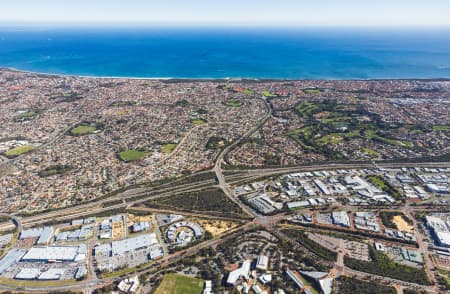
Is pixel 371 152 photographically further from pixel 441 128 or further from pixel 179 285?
pixel 179 285

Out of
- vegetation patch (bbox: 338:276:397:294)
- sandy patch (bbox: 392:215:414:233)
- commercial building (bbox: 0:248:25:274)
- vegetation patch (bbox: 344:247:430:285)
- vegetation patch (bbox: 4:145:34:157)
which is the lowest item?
commercial building (bbox: 0:248:25:274)

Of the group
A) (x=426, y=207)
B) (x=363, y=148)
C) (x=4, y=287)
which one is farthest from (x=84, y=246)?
(x=363, y=148)

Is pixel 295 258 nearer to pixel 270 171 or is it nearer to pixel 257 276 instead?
pixel 257 276

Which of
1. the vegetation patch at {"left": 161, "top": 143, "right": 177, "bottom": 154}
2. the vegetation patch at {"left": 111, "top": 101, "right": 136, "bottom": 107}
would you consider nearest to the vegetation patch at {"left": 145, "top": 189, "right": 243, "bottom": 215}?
the vegetation patch at {"left": 161, "top": 143, "right": 177, "bottom": 154}

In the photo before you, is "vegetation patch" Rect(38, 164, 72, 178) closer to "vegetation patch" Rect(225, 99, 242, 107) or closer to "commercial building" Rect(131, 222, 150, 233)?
"commercial building" Rect(131, 222, 150, 233)

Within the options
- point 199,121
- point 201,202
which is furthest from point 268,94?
point 201,202

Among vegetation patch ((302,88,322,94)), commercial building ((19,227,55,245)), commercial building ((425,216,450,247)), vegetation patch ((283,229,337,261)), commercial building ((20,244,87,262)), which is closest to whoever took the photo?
commercial building ((20,244,87,262))
